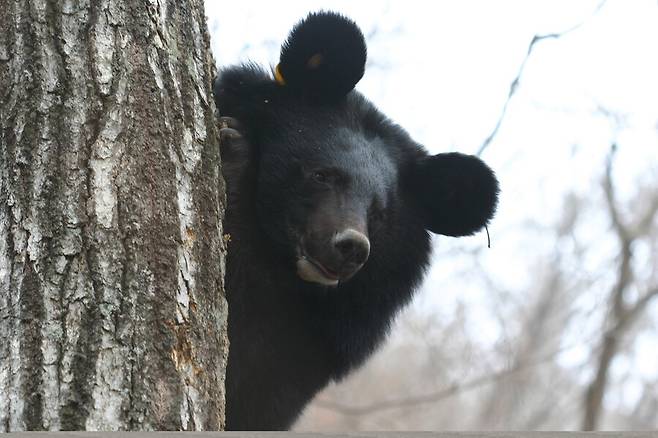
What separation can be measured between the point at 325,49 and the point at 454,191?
3.18 feet

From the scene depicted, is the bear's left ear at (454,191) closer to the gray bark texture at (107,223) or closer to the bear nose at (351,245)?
the bear nose at (351,245)

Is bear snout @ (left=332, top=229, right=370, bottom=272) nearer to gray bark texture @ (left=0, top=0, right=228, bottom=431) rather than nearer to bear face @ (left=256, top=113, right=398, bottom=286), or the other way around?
bear face @ (left=256, top=113, right=398, bottom=286)

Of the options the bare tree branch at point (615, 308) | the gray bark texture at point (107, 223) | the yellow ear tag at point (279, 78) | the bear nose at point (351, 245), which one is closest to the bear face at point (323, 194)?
the bear nose at point (351, 245)

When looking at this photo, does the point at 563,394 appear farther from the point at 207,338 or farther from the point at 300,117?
the point at 207,338

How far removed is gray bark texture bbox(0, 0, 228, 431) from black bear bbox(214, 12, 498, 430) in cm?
95

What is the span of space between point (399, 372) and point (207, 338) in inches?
684

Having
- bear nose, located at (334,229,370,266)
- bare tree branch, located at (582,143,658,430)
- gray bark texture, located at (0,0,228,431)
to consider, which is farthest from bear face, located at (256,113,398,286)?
bare tree branch, located at (582,143,658,430)

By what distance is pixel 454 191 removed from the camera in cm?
473

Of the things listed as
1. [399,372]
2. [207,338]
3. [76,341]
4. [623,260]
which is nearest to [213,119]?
[207,338]

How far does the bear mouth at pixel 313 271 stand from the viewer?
3959 millimetres

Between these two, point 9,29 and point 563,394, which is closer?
point 9,29

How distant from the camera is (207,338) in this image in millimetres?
2799

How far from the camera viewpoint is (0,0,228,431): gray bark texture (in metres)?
2.49

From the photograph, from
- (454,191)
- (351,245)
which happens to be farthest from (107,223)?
(454,191)
